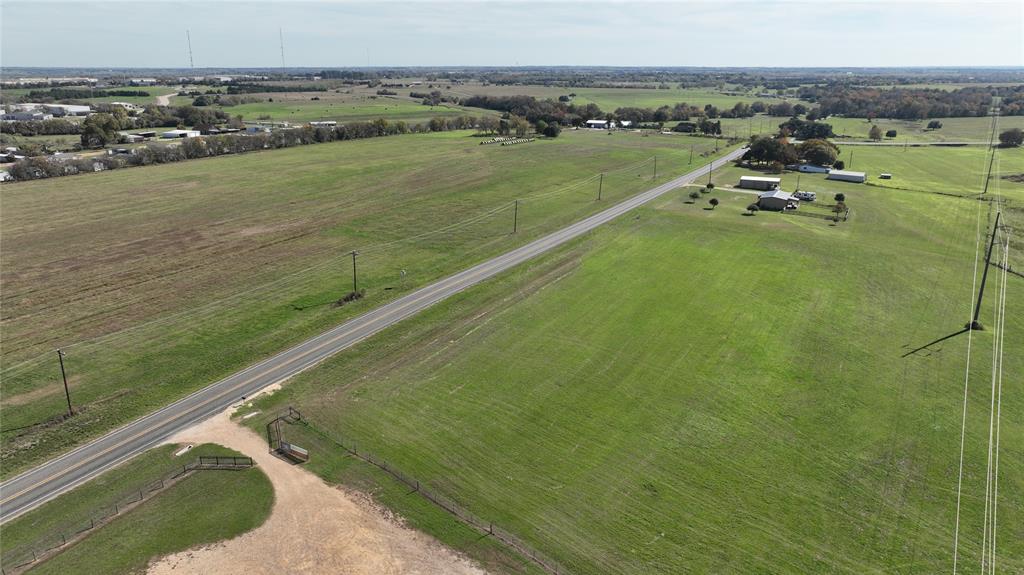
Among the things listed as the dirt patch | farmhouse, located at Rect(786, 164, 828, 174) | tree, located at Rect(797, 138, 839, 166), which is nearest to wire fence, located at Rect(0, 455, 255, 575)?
the dirt patch

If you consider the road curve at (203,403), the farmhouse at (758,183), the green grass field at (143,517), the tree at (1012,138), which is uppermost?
the tree at (1012,138)

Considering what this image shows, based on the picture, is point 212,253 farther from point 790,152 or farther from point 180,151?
point 790,152

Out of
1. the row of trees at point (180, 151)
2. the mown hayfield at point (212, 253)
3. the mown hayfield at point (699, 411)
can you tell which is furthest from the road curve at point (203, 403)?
the row of trees at point (180, 151)

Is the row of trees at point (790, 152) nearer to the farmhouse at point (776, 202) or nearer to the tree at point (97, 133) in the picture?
the farmhouse at point (776, 202)

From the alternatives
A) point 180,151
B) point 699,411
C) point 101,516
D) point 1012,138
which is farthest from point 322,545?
point 1012,138

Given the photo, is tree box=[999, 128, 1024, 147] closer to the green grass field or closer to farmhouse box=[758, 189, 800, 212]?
farmhouse box=[758, 189, 800, 212]
